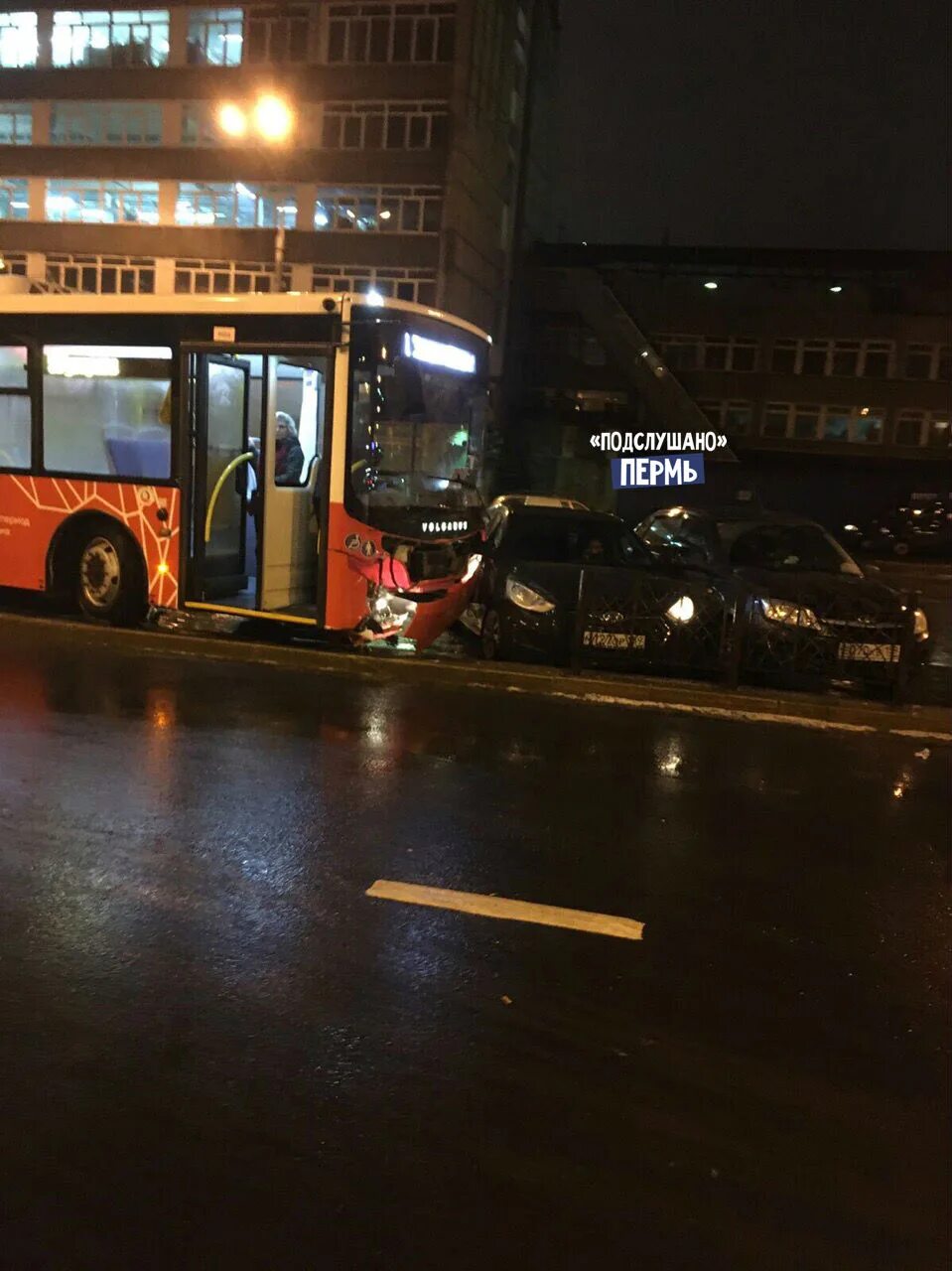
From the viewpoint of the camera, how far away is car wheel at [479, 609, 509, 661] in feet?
33.0

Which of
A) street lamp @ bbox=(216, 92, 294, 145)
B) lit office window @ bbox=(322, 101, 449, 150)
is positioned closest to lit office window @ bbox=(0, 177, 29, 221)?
street lamp @ bbox=(216, 92, 294, 145)

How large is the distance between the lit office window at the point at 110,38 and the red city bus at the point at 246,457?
3173 cm

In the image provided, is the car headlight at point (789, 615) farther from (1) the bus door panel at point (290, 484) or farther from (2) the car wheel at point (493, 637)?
(1) the bus door panel at point (290, 484)

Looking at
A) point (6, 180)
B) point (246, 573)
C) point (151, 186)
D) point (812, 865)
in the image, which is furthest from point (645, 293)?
point (812, 865)

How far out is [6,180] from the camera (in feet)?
125

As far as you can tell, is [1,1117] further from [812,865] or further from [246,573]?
[246,573]

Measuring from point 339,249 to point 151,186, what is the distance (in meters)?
7.88

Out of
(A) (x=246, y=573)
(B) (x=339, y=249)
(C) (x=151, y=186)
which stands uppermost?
(C) (x=151, y=186)

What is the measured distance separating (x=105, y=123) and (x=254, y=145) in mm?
6409

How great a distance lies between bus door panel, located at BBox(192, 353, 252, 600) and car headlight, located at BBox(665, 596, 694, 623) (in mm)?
4582

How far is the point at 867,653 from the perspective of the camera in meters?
9.13

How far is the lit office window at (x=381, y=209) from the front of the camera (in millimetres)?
34188

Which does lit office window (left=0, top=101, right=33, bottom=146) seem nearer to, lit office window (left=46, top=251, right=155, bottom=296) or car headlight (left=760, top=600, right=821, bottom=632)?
lit office window (left=46, top=251, right=155, bottom=296)

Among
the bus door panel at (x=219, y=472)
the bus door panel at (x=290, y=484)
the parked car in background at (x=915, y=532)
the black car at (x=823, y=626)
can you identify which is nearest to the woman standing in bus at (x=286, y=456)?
the bus door panel at (x=290, y=484)
